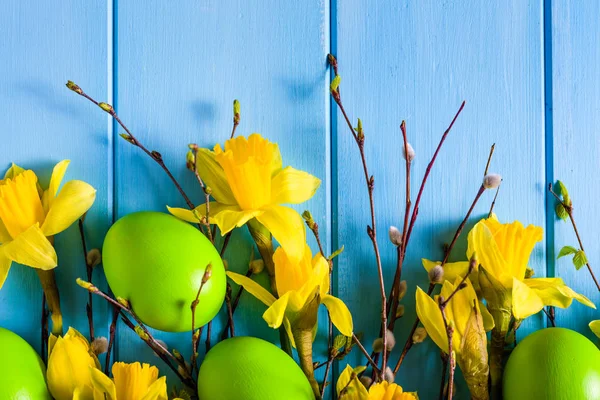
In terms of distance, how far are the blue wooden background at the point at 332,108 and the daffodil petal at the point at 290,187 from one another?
0.10 ft

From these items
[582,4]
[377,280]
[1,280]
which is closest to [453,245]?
[377,280]

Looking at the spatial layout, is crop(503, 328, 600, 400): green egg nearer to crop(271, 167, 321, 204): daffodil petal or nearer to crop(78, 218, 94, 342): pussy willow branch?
crop(271, 167, 321, 204): daffodil petal

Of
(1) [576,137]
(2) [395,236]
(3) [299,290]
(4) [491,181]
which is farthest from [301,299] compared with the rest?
(1) [576,137]

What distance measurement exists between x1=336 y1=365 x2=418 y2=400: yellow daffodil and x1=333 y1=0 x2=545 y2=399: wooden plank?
61 mm

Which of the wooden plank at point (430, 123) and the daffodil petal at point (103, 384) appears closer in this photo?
the daffodil petal at point (103, 384)

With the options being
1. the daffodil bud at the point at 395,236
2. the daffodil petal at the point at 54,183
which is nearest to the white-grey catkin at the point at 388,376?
the daffodil bud at the point at 395,236

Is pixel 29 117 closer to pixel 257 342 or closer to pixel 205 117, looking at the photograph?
pixel 205 117

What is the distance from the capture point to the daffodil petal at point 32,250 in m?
0.51

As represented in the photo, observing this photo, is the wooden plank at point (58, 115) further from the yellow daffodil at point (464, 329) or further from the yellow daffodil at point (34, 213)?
the yellow daffodil at point (464, 329)

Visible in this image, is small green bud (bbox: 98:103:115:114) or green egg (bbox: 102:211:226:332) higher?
small green bud (bbox: 98:103:115:114)

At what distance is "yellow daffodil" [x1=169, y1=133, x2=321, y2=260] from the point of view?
1.71 ft

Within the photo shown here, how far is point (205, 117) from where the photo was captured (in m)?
0.58

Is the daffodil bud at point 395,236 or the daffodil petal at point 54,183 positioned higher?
the daffodil petal at point 54,183

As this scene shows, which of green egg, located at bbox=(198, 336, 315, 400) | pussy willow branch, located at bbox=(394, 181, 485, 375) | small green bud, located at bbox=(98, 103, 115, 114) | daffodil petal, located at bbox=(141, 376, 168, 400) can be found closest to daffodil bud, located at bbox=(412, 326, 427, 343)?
pussy willow branch, located at bbox=(394, 181, 485, 375)
